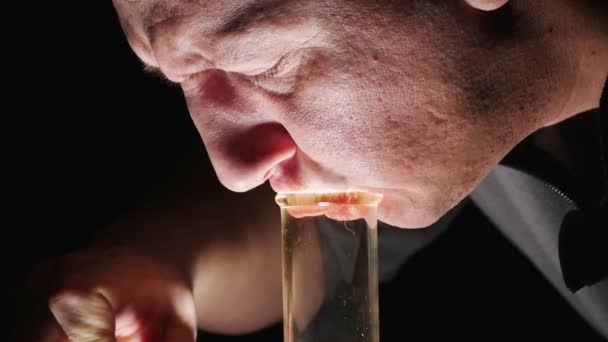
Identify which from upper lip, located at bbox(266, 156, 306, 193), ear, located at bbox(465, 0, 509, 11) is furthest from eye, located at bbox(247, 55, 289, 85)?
ear, located at bbox(465, 0, 509, 11)

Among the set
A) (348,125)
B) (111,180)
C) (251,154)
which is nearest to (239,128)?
(251,154)

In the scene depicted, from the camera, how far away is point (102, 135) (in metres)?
1.45

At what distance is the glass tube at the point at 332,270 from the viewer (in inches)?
28.0

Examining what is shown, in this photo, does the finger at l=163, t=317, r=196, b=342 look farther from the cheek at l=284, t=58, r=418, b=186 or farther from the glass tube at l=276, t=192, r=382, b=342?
the cheek at l=284, t=58, r=418, b=186

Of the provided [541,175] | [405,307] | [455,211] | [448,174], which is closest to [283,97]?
[448,174]

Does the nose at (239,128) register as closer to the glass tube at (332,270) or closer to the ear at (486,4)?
the glass tube at (332,270)

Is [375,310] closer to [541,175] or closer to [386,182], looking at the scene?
[386,182]

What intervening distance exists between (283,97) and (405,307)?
0.83 m

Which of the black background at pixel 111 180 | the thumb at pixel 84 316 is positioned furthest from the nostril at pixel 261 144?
the black background at pixel 111 180

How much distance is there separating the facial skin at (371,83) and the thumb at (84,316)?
0.73 feet

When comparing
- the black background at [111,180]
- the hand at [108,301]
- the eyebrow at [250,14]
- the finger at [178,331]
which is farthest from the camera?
the black background at [111,180]

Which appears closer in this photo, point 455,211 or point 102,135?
point 455,211

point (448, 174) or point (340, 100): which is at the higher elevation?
point (340, 100)

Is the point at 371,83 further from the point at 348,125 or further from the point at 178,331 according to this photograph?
the point at 178,331
